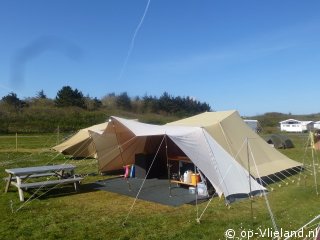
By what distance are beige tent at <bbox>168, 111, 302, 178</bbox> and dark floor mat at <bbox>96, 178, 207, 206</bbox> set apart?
173 centimetres

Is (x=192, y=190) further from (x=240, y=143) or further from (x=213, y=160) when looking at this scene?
(x=240, y=143)

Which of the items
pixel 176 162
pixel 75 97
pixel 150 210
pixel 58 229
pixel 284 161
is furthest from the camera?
pixel 75 97

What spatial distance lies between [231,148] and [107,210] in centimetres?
400

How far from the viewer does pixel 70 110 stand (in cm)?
4253

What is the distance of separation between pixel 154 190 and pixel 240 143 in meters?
2.90

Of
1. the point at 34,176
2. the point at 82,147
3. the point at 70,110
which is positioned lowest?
the point at 34,176

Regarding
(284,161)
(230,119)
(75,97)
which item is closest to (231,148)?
(230,119)

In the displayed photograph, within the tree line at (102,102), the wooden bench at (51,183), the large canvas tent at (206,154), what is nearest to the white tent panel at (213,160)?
the large canvas tent at (206,154)

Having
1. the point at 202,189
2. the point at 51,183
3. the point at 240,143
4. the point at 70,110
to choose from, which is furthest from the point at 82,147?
the point at 70,110

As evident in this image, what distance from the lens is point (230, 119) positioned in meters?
11.2

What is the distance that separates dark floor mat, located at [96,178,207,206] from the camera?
849 centimetres

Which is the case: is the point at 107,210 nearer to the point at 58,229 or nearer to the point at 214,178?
the point at 58,229

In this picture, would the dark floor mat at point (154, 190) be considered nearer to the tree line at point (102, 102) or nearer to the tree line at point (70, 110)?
the tree line at point (70, 110)

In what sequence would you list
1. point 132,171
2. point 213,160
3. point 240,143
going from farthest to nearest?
point 132,171 < point 240,143 < point 213,160
